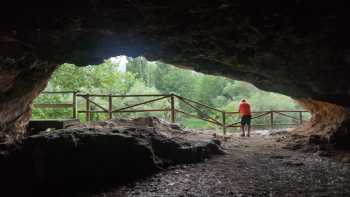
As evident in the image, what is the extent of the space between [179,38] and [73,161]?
124 inches

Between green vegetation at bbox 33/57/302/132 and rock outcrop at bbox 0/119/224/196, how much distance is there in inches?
298

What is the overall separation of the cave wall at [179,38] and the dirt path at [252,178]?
1922 mm

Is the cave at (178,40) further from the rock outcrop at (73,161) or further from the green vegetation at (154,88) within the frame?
the green vegetation at (154,88)

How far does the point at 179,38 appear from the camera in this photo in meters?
6.68

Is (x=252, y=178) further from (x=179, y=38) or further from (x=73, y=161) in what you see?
(x=73, y=161)

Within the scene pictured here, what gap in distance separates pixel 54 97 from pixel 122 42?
15015 millimetres

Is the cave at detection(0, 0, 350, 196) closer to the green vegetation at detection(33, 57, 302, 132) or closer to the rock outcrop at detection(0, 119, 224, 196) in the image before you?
the rock outcrop at detection(0, 119, 224, 196)

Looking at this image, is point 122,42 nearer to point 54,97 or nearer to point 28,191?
point 28,191

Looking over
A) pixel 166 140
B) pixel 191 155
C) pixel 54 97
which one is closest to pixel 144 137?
pixel 166 140

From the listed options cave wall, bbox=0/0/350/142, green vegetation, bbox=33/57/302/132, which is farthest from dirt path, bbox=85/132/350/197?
green vegetation, bbox=33/57/302/132

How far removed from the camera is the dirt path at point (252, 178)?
18.7 ft

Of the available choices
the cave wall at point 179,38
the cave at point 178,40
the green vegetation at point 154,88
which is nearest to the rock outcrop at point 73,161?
the cave at point 178,40

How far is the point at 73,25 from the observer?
5.73 meters

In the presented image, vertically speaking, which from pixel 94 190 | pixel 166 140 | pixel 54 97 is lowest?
pixel 94 190
